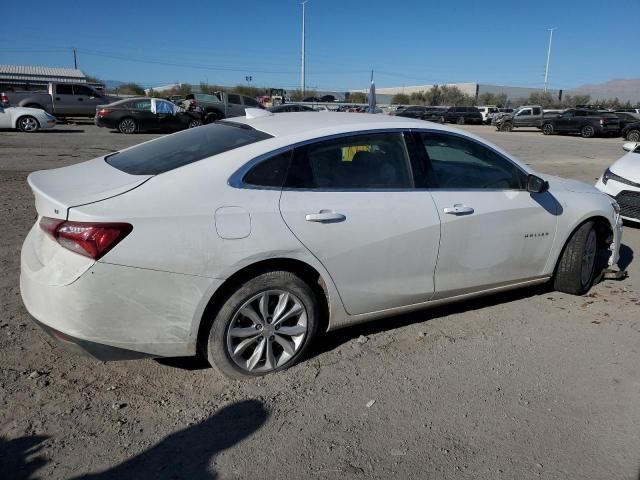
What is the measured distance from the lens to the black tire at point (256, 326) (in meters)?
3.06

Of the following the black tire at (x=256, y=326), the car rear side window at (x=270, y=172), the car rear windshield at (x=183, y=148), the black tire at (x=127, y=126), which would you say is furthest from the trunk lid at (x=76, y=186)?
the black tire at (x=127, y=126)

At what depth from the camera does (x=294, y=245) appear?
315 cm

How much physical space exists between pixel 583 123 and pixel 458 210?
33896mm

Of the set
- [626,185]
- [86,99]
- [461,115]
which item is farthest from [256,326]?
[461,115]

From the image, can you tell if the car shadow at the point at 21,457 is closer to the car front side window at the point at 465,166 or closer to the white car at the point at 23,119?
the car front side window at the point at 465,166

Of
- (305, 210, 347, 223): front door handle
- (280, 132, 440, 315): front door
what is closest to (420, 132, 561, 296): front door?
(280, 132, 440, 315): front door

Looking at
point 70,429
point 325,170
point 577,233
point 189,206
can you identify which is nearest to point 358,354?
point 325,170

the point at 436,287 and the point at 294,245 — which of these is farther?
the point at 436,287

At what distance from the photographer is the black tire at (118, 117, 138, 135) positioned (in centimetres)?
2156

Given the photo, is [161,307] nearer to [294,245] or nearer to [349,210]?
A: [294,245]

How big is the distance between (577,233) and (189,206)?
11.0ft

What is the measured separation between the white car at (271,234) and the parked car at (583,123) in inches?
1277

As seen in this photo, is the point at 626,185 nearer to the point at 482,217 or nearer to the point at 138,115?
the point at 482,217

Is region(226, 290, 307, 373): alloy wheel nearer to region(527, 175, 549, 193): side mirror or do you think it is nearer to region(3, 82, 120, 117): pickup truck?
region(527, 175, 549, 193): side mirror
